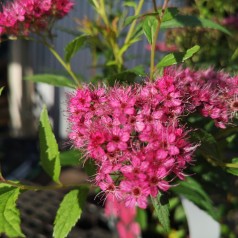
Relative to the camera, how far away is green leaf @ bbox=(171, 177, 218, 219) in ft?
4.69

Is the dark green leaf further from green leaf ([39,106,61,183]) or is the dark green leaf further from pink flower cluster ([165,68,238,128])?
pink flower cluster ([165,68,238,128])

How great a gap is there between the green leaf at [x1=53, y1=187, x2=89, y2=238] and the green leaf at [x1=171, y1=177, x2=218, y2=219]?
0.27 metres

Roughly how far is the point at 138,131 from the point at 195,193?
54 cm

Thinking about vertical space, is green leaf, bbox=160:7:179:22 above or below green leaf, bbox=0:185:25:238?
above

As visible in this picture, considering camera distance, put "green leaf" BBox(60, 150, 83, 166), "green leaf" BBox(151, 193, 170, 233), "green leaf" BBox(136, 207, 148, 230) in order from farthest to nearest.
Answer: "green leaf" BBox(136, 207, 148, 230) → "green leaf" BBox(60, 150, 83, 166) → "green leaf" BBox(151, 193, 170, 233)

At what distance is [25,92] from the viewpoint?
5.21 metres

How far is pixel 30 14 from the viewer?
4.57 ft

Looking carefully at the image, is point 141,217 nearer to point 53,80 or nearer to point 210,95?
point 53,80

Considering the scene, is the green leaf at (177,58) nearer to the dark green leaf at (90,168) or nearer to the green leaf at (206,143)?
the green leaf at (206,143)

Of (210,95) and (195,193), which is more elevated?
(210,95)

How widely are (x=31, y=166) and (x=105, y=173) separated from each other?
318 cm

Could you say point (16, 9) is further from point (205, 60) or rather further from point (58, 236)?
point (205, 60)

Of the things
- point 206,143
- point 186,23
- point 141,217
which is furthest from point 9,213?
point 141,217

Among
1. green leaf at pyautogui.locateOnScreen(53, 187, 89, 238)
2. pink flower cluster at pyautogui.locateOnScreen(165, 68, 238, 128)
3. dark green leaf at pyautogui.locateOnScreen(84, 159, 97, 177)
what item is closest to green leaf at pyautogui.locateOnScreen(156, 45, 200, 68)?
pink flower cluster at pyautogui.locateOnScreen(165, 68, 238, 128)
